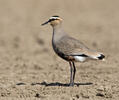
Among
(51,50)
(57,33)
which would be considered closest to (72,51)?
(57,33)

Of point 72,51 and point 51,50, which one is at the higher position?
→ point 51,50

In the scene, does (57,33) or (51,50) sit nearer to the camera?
(57,33)

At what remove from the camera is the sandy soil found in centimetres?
927

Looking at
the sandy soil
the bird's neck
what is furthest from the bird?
the sandy soil

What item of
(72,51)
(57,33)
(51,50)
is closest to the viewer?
(72,51)

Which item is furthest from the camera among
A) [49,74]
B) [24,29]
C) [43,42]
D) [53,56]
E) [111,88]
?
[24,29]

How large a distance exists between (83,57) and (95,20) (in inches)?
544

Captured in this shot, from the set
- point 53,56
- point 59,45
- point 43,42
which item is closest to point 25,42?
point 43,42

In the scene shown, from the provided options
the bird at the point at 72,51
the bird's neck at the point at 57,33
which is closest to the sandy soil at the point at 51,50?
the bird at the point at 72,51

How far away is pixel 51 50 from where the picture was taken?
16125mm

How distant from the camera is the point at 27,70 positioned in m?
12.4

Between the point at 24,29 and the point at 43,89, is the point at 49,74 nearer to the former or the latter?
the point at 43,89

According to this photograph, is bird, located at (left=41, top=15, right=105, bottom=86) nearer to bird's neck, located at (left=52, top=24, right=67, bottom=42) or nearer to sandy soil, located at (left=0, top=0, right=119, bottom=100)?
bird's neck, located at (left=52, top=24, right=67, bottom=42)

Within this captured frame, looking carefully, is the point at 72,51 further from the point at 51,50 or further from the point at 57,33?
the point at 51,50
